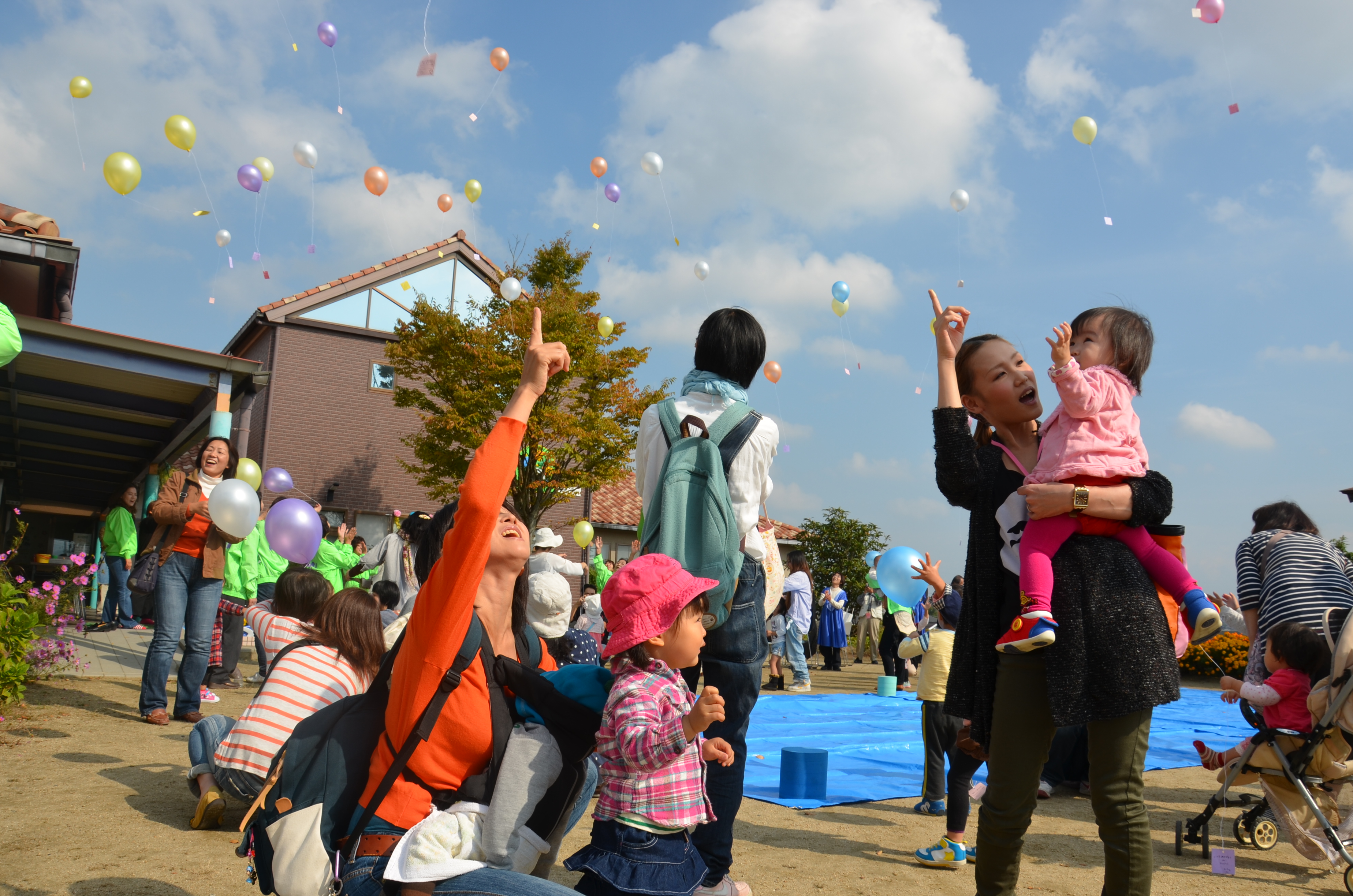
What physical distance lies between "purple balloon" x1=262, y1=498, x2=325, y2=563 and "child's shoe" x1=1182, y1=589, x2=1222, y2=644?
6859 millimetres

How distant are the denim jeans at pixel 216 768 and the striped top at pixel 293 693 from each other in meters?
0.08

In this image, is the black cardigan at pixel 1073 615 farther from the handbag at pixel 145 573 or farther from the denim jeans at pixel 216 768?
the handbag at pixel 145 573

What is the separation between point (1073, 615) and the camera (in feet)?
7.38

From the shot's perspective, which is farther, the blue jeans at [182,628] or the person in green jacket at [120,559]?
the person in green jacket at [120,559]

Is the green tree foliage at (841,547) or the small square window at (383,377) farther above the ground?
the small square window at (383,377)

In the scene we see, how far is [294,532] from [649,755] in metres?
6.48

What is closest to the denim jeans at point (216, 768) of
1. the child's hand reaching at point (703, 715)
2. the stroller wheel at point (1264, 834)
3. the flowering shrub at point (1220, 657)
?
the child's hand reaching at point (703, 715)

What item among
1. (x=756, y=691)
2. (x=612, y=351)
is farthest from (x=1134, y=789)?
(x=612, y=351)

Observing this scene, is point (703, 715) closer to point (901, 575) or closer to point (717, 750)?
point (717, 750)

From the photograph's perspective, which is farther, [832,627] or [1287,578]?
[832,627]

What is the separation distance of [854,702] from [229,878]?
8282 mm

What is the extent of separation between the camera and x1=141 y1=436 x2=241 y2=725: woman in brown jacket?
6066 millimetres

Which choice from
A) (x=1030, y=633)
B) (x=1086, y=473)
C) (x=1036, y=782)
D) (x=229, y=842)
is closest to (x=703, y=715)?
(x=1030, y=633)

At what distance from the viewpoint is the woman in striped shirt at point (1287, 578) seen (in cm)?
446
